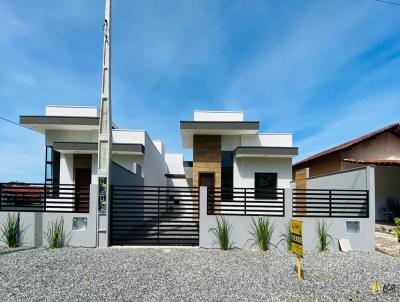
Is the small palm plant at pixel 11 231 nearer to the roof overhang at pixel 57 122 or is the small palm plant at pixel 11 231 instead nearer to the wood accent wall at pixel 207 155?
the roof overhang at pixel 57 122

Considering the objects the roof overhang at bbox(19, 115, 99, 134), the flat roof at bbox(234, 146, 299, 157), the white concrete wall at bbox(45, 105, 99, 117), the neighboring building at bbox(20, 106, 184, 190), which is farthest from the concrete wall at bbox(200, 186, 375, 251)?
the white concrete wall at bbox(45, 105, 99, 117)

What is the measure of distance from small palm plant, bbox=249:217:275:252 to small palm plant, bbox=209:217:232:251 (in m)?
0.66

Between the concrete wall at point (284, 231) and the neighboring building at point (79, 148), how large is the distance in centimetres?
563

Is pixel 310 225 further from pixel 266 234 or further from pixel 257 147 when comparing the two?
pixel 257 147

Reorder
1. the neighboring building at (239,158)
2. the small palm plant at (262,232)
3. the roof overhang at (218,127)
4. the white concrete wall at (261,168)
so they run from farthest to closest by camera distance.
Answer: the white concrete wall at (261,168) → the neighboring building at (239,158) → the roof overhang at (218,127) → the small palm plant at (262,232)

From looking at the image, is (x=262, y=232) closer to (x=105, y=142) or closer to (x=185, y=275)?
(x=185, y=275)

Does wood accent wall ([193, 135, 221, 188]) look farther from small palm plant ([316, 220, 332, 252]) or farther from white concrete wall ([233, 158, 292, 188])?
small palm plant ([316, 220, 332, 252])

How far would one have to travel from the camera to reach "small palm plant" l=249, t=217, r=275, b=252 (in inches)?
324

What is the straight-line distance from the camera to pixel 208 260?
7.09m

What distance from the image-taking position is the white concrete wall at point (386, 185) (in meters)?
14.0

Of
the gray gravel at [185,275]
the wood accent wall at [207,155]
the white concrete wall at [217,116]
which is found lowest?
the gray gravel at [185,275]

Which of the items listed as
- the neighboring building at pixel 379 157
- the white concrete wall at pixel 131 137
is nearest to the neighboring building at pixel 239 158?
the neighboring building at pixel 379 157

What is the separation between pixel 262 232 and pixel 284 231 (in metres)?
0.71

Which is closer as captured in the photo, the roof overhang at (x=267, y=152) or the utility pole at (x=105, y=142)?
the utility pole at (x=105, y=142)
